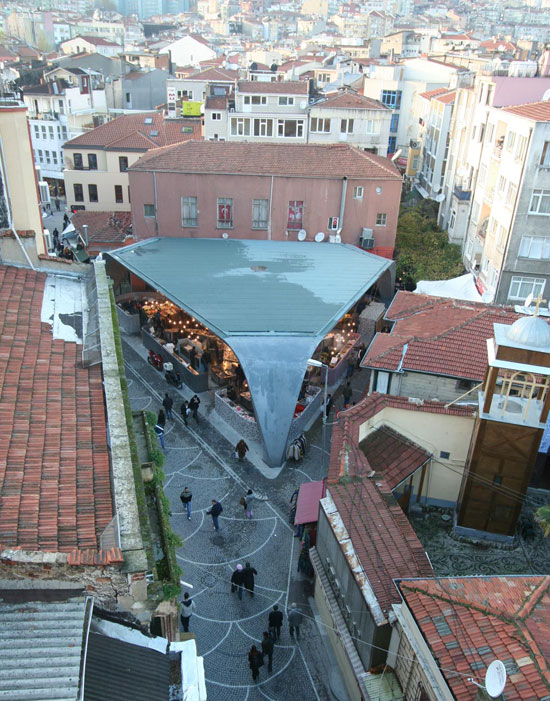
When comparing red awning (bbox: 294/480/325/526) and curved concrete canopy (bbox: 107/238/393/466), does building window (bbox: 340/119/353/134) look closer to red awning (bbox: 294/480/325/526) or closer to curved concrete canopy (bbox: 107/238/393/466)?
curved concrete canopy (bbox: 107/238/393/466)

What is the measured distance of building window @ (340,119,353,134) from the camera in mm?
42969

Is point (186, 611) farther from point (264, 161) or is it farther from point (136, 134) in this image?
point (136, 134)

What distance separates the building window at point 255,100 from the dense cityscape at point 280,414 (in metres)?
0.26

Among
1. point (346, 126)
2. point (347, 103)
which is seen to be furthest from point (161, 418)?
point (347, 103)

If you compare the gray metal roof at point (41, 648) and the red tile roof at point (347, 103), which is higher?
the red tile roof at point (347, 103)

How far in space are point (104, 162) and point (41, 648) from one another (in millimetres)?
43530

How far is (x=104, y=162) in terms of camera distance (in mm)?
45250

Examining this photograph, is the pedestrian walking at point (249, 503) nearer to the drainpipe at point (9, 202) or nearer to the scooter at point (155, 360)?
the drainpipe at point (9, 202)

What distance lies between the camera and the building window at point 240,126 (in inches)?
1692

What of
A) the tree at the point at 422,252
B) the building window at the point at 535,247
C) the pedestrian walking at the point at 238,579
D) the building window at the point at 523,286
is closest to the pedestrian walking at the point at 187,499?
the pedestrian walking at the point at 238,579

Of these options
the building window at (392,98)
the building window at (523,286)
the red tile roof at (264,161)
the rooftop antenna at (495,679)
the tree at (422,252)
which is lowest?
the tree at (422,252)

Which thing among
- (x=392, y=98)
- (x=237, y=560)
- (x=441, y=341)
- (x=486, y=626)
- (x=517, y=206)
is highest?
(x=392, y=98)

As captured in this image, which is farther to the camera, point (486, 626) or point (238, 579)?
point (238, 579)

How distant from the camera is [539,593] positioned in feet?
33.8
